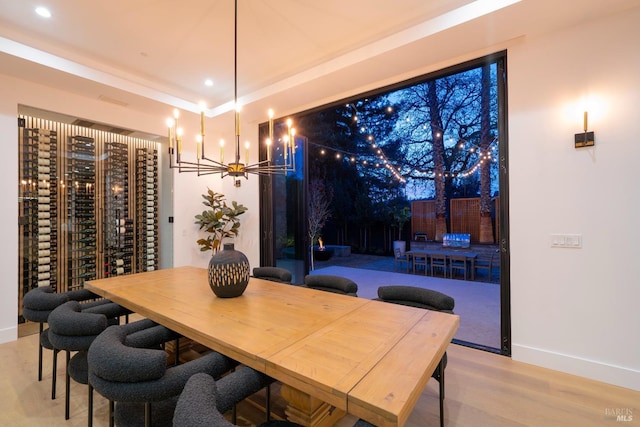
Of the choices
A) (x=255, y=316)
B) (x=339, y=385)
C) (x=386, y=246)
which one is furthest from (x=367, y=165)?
(x=339, y=385)

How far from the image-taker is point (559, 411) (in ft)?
6.52

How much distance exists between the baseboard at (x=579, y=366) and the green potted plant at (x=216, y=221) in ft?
13.9

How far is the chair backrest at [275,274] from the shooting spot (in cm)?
290

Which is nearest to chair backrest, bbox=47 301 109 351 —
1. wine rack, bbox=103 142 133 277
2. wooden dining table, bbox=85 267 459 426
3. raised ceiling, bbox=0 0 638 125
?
wooden dining table, bbox=85 267 459 426

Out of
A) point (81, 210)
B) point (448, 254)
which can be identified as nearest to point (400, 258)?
point (448, 254)

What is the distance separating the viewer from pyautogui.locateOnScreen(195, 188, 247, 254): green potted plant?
492 centimetres

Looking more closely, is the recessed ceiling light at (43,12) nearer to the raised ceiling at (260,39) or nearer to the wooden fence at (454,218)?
the raised ceiling at (260,39)

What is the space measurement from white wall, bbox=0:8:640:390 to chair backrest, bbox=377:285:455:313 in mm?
1231

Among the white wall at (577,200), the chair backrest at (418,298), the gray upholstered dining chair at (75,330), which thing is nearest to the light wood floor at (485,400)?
the white wall at (577,200)

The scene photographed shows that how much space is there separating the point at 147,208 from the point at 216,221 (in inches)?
42.6

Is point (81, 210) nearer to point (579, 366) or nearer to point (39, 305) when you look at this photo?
point (39, 305)

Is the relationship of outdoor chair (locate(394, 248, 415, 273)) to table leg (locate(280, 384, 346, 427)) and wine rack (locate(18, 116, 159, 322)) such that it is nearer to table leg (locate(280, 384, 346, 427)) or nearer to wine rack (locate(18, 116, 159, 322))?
wine rack (locate(18, 116, 159, 322))

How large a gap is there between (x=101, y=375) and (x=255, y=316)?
2.48 ft

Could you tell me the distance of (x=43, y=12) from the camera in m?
2.56
